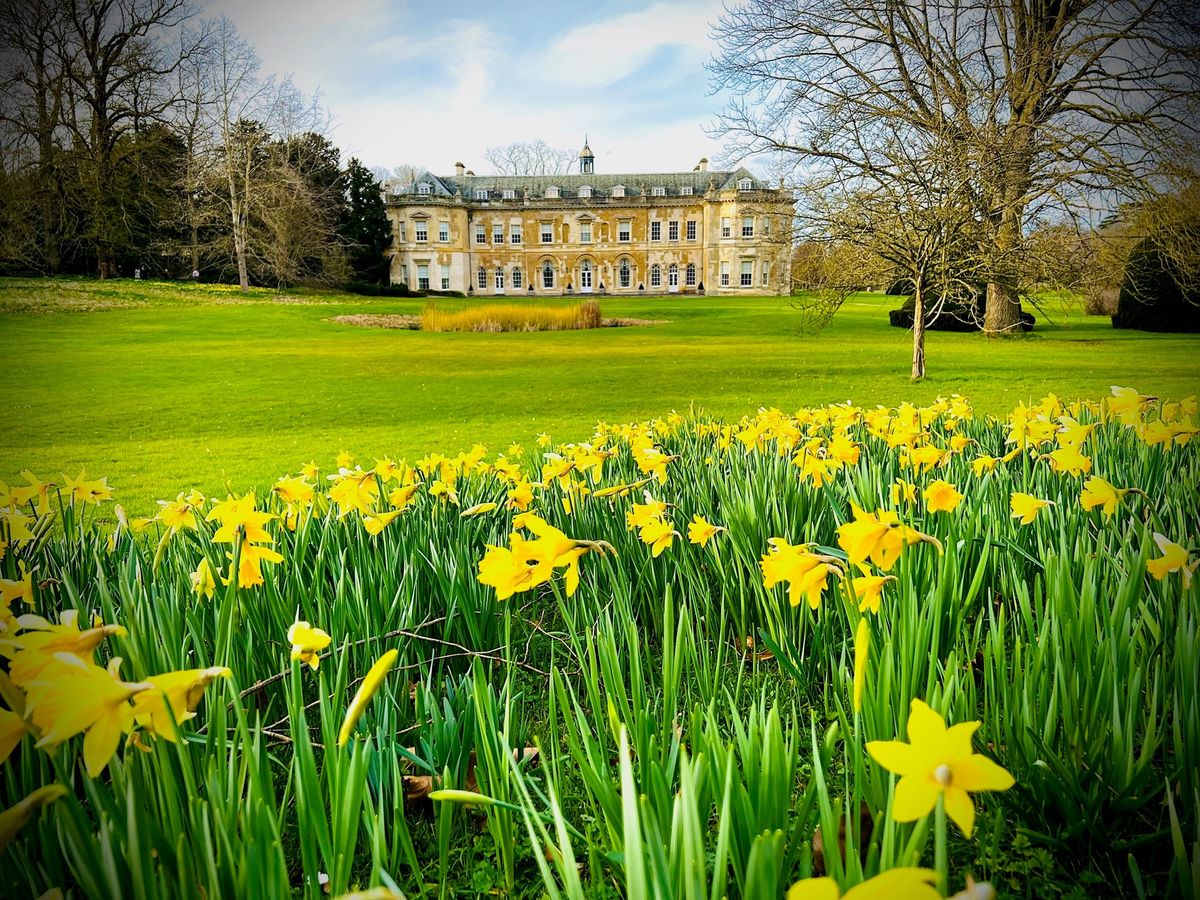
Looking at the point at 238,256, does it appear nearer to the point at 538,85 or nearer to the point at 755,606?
the point at 538,85

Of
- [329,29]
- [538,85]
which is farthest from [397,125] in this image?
[538,85]

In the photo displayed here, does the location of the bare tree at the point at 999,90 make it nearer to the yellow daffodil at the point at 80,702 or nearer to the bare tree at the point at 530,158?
the bare tree at the point at 530,158

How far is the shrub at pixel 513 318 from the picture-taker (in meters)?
13.7

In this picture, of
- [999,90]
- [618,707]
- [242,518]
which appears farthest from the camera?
[999,90]

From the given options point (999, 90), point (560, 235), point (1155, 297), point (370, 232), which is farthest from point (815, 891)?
point (560, 235)

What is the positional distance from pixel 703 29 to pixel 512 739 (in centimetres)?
220

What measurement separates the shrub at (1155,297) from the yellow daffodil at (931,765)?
238 cm

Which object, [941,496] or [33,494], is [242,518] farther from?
[941,496]

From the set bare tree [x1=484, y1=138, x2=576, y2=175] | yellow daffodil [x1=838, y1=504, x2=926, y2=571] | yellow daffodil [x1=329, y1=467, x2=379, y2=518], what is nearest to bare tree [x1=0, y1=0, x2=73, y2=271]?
yellow daffodil [x1=329, y1=467, x2=379, y2=518]

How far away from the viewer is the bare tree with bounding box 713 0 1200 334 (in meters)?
2.42

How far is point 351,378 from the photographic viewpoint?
7762mm

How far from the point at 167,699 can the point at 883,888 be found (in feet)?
1.64

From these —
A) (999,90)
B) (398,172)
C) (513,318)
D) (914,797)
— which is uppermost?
(999,90)

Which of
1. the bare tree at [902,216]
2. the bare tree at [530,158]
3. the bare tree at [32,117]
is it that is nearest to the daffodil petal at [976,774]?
the bare tree at [32,117]
